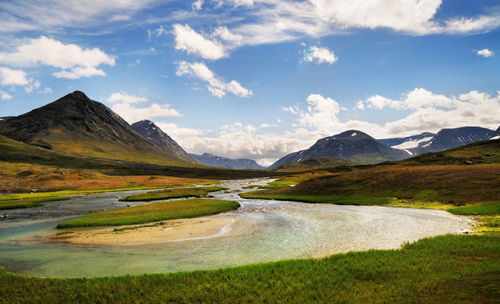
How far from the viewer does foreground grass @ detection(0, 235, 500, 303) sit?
45.3 feet

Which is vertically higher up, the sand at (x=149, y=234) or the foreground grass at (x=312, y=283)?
the foreground grass at (x=312, y=283)

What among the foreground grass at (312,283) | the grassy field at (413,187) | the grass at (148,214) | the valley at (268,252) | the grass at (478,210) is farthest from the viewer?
the grassy field at (413,187)

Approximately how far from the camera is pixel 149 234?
33375 millimetres

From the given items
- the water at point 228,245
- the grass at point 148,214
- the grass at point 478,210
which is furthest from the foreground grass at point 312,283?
the grass at point 478,210

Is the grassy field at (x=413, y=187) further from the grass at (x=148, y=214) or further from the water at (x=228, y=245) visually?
the grass at (x=148, y=214)

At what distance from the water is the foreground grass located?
3853 millimetres

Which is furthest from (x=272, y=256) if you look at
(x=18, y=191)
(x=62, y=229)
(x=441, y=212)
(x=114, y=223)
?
(x=18, y=191)

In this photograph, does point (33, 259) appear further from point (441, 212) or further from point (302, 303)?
point (441, 212)

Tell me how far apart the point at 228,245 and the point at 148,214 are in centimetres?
2406

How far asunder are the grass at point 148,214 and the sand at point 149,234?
3402 mm

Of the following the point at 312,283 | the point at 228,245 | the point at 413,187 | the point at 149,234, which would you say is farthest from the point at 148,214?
the point at 413,187

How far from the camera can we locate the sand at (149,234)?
30594 millimetres

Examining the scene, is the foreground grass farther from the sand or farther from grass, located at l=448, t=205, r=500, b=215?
grass, located at l=448, t=205, r=500, b=215

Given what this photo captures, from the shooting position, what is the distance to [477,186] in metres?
52.0
